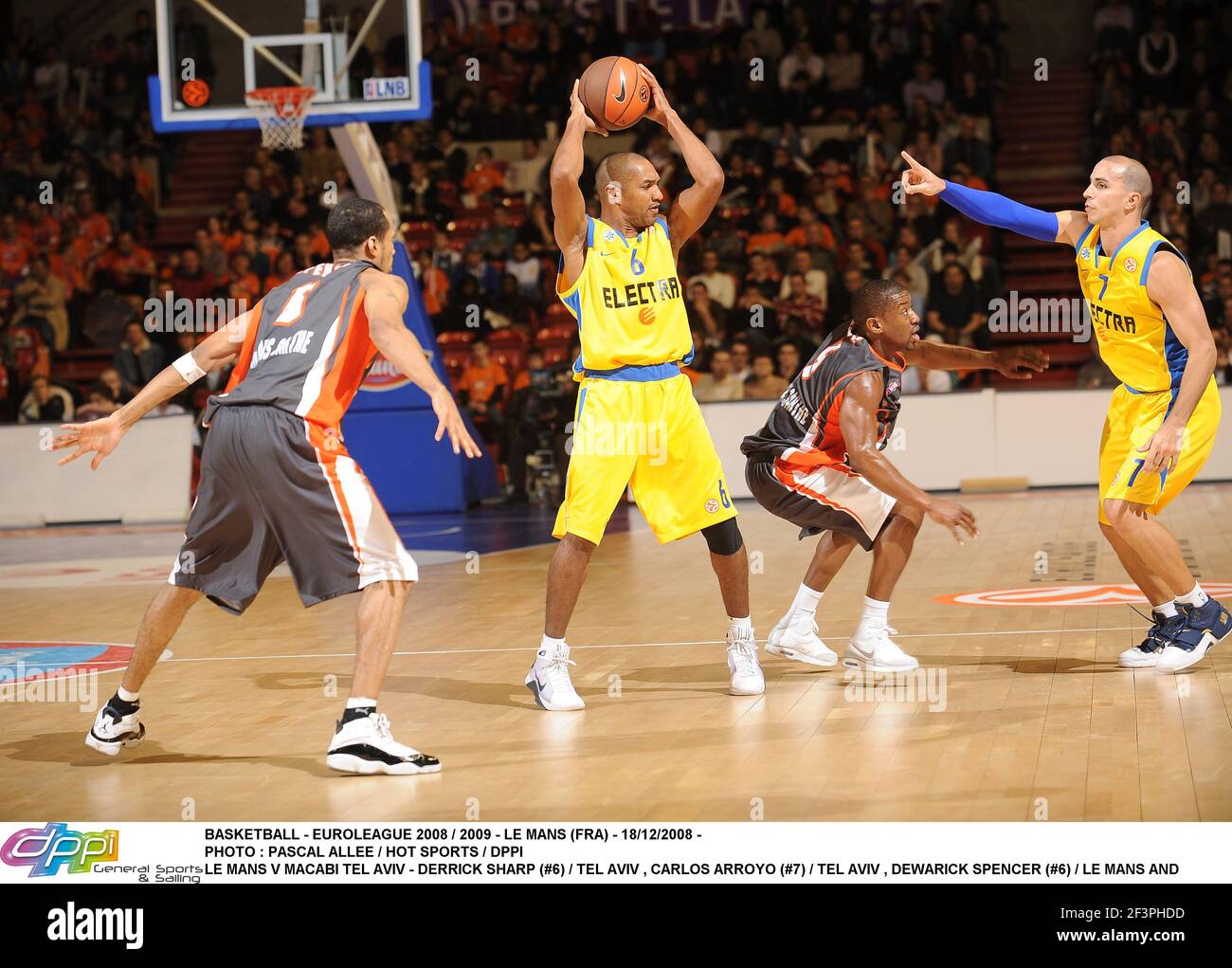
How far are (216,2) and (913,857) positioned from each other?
1191 centimetres

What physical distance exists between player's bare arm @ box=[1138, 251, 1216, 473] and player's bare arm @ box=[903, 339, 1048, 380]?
60cm

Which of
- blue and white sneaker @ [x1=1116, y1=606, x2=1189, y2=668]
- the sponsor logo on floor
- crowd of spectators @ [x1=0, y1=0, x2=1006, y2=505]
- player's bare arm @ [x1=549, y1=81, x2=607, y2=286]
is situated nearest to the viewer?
player's bare arm @ [x1=549, y1=81, x2=607, y2=286]

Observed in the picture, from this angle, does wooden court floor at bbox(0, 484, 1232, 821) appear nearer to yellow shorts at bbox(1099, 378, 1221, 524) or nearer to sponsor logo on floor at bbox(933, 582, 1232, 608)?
sponsor logo on floor at bbox(933, 582, 1232, 608)

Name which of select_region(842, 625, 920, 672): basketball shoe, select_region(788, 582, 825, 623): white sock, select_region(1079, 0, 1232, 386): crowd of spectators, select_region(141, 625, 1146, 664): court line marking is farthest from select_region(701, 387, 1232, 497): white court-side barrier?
select_region(842, 625, 920, 672): basketball shoe

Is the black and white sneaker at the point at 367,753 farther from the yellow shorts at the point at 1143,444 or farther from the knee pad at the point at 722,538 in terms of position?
the yellow shorts at the point at 1143,444

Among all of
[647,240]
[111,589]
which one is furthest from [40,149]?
[647,240]

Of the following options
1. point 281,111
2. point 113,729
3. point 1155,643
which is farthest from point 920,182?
point 281,111

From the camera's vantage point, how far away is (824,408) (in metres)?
6.16

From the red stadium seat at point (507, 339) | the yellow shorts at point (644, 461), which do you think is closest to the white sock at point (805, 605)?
the yellow shorts at point (644, 461)

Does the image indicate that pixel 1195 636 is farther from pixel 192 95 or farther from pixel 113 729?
pixel 192 95

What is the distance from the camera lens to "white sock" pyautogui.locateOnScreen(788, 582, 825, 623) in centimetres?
614

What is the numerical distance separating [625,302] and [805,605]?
1478 mm

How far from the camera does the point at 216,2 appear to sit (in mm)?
13477

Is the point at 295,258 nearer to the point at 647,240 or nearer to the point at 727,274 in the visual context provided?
the point at 727,274
